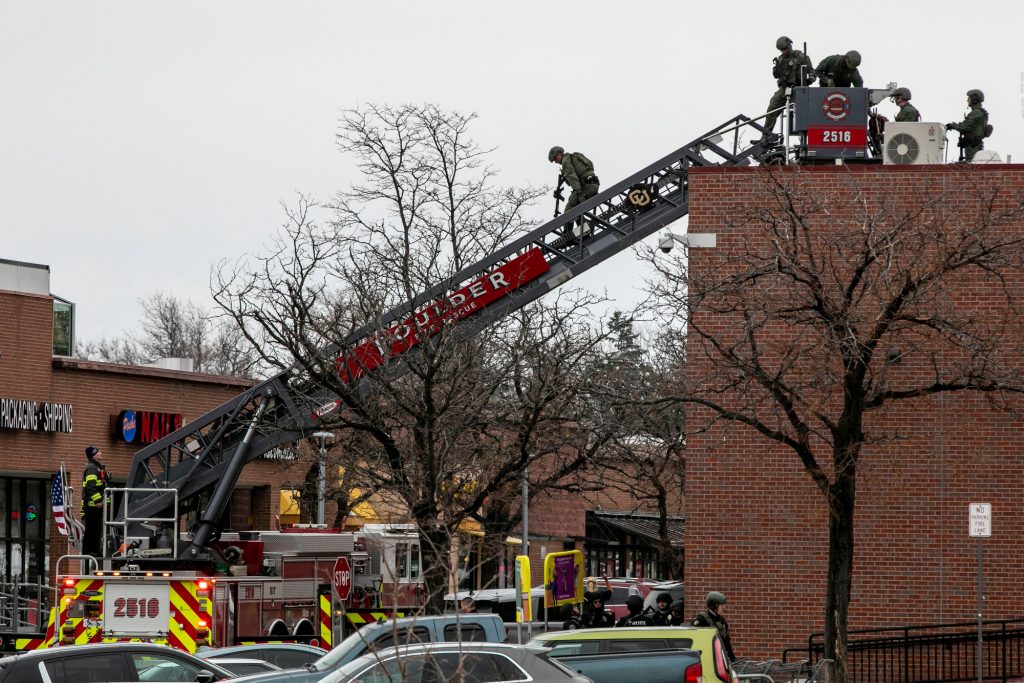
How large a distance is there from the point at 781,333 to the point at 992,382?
12.7 feet

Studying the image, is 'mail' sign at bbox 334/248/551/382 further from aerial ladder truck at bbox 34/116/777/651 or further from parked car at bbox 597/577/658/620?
parked car at bbox 597/577/658/620

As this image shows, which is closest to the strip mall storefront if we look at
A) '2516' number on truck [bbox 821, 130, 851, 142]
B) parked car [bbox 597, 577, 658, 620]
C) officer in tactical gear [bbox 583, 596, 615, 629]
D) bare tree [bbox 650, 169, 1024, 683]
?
parked car [bbox 597, 577, 658, 620]

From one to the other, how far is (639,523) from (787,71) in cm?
3296

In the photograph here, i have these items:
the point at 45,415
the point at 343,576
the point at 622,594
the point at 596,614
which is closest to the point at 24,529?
the point at 45,415

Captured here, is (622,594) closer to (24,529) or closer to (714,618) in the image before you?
(24,529)

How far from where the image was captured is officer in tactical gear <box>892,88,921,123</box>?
24.3 meters

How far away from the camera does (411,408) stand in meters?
21.9

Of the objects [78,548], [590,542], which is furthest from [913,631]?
[590,542]

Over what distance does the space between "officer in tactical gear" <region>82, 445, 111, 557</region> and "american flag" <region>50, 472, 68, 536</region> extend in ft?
2.31

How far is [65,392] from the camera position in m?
33.8

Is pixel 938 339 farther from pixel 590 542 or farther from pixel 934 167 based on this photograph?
pixel 590 542

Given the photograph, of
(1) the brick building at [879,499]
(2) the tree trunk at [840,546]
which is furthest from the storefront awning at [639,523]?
(2) the tree trunk at [840,546]

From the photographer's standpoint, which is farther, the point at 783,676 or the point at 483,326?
the point at 483,326

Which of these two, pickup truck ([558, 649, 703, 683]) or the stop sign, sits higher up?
the stop sign
